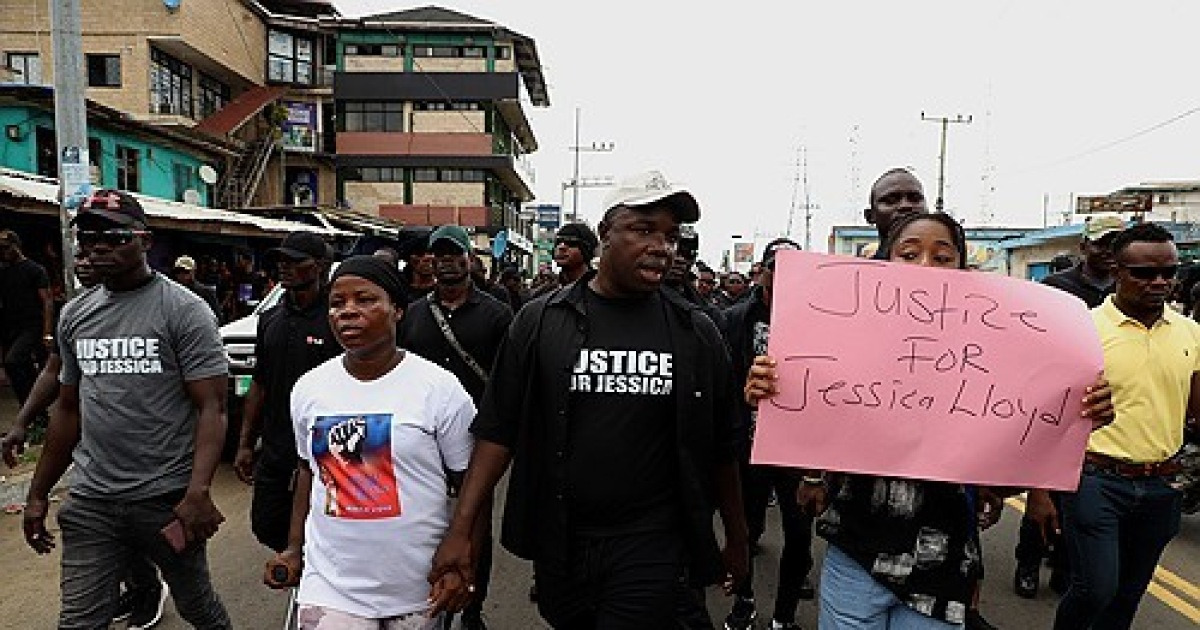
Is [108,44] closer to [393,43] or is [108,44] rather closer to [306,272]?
[393,43]

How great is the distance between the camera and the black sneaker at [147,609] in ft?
14.3

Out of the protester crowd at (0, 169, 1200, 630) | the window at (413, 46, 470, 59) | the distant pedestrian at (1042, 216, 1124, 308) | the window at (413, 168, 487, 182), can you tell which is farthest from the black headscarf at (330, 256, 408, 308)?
the window at (413, 46, 470, 59)

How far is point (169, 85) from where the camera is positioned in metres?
31.6

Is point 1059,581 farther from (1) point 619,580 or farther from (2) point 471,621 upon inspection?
(1) point 619,580

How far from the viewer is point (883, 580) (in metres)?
2.54

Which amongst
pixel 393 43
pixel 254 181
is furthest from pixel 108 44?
pixel 393 43

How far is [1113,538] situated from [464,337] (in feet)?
10.0

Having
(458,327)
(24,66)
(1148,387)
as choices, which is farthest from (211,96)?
(1148,387)

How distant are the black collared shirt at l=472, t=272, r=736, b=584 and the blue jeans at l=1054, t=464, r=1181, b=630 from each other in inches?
68.3

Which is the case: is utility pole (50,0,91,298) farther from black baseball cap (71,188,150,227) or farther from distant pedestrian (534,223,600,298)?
black baseball cap (71,188,150,227)

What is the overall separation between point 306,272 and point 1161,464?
390 cm

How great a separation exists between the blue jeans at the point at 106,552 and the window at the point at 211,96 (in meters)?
35.2

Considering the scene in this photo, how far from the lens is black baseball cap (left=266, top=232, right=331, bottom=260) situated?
4.31m

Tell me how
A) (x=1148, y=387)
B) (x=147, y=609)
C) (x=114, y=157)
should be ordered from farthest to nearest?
(x=114, y=157)
(x=147, y=609)
(x=1148, y=387)
